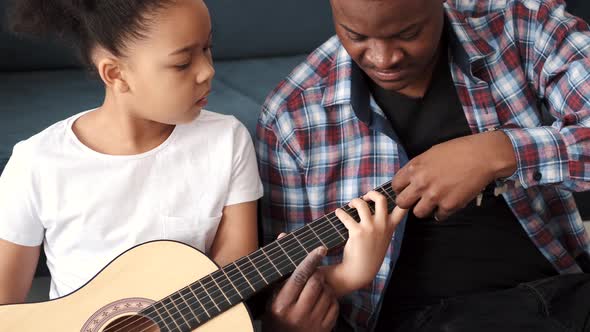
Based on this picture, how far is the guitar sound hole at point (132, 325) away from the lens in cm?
114

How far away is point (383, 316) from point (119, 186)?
54 centimetres

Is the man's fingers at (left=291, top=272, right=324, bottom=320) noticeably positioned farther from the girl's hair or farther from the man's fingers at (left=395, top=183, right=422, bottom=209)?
the girl's hair

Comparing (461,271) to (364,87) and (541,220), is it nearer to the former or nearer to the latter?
(541,220)

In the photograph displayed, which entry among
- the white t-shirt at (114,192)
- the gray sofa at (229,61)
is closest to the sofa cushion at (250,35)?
the gray sofa at (229,61)

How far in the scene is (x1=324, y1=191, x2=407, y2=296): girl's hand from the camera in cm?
116

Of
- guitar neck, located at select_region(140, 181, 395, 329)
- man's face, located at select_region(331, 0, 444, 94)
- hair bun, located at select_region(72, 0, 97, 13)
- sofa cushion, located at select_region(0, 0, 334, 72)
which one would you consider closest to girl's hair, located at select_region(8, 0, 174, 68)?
hair bun, located at select_region(72, 0, 97, 13)

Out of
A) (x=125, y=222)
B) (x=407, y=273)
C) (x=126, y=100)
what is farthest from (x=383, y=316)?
(x=126, y=100)

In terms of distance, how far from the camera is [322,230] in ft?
3.91

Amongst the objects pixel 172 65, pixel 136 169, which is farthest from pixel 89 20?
pixel 136 169

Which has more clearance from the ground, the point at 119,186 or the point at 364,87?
the point at 364,87

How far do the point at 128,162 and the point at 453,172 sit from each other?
53 centimetres

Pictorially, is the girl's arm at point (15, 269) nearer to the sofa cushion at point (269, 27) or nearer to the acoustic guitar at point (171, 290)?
the acoustic guitar at point (171, 290)

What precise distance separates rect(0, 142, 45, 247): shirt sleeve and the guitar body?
5.2 inches

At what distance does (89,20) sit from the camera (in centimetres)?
117
